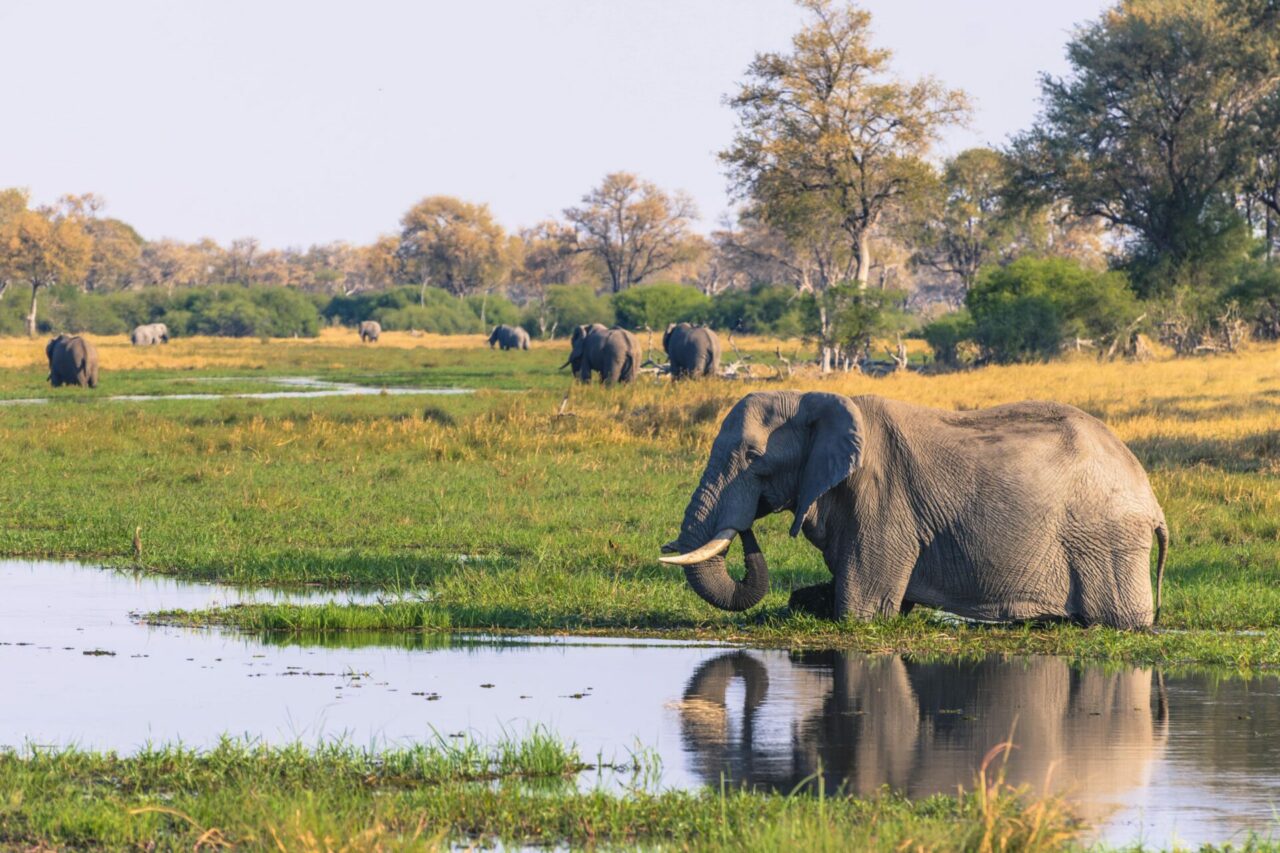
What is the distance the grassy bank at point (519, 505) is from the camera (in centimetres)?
1124

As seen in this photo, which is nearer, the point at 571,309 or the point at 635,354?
the point at 635,354

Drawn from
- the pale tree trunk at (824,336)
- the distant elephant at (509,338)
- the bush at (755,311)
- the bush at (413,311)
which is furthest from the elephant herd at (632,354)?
the bush at (413,311)

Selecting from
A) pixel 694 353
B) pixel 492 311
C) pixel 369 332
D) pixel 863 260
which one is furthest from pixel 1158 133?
pixel 492 311

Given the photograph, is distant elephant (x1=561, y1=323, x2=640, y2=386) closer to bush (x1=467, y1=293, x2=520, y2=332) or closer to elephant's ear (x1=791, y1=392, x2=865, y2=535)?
elephant's ear (x1=791, y1=392, x2=865, y2=535)

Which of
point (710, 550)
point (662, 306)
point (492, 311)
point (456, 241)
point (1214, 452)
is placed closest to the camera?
point (710, 550)

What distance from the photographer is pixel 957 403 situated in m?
28.6

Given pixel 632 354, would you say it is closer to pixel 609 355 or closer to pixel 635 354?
pixel 635 354

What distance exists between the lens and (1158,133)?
159 feet

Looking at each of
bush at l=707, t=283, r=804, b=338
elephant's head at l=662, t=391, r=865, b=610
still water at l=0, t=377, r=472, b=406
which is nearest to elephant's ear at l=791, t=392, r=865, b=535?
elephant's head at l=662, t=391, r=865, b=610

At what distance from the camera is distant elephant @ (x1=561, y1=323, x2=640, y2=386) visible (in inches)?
1618

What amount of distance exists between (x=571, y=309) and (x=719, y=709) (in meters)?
84.0

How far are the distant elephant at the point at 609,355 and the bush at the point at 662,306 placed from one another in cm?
3686

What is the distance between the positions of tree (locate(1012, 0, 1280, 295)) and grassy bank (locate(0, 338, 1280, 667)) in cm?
1761

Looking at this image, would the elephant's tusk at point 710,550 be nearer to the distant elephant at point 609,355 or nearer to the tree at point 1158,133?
the distant elephant at point 609,355
